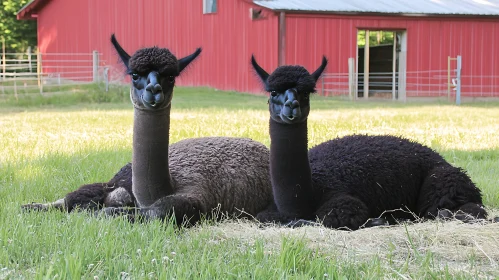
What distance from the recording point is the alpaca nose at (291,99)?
A: 14.4ft

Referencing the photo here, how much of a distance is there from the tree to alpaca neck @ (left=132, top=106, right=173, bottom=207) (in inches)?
1723

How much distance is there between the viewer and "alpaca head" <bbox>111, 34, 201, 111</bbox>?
167 inches

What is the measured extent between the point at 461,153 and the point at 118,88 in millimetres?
15374

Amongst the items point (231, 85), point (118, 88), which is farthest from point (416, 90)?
point (118, 88)

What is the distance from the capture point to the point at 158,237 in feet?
12.2

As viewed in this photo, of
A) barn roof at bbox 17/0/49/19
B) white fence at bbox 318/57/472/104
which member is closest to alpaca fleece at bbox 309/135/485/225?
white fence at bbox 318/57/472/104

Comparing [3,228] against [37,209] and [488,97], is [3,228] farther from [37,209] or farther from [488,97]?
[488,97]

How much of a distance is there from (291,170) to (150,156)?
0.97 m

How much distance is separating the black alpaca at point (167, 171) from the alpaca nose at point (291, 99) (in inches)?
27.9

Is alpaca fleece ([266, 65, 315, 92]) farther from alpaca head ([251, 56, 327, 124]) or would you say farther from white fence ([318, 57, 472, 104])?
white fence ([318, 57, 472, 104])

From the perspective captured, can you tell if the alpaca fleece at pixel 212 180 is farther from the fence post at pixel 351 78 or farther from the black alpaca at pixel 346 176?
the fence post at pixel 351 78

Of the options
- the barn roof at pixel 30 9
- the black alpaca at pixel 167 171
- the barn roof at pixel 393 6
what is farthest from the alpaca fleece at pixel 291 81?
→ the barn roof at pixel 30 9

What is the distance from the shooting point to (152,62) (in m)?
4.32

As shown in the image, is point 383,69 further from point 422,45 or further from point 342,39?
point 342,39
